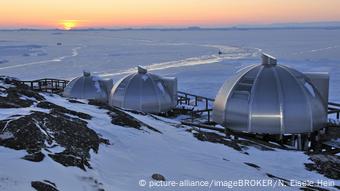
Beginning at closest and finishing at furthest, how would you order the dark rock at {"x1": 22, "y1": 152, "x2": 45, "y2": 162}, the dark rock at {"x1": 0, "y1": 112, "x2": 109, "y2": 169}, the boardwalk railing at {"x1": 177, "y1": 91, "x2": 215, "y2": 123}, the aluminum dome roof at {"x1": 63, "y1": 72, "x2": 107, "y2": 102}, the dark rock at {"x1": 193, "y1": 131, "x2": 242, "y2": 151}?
1. the dark rock at {"x1": 22, "y1": 152, "x2": 45, "y2": 162}
2. the dark rock at {"x1": 0, "y1": 112, "x2": 109, "y2": 169}
3. the dark rock at {"x1": 193, "y1": 131, "x2": 242, "y2": 151}
4. the boardwalk railing at {"x1": 177, "y1": 91, "x2": 215, "y2": 123}
5. the aluminum dome roof at {"x1": 63, "y1": 72, "x2": 107, "y2": 102}

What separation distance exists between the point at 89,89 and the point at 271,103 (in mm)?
13291

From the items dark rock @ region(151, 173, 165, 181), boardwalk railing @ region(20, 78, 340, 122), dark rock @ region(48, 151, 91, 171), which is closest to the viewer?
dark rock @ region(48, 151, 91, 171)

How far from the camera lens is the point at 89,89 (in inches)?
966

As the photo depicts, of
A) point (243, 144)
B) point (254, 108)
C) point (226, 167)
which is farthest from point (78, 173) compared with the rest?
point (254, 108)

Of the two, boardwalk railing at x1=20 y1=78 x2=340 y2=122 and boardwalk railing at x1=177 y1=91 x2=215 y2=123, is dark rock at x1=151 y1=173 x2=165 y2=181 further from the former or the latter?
boardwalk railing at x1=20 y1=78 x2=340 y2=122

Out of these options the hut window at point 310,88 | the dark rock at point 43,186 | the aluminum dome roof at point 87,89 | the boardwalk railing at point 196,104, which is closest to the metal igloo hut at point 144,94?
the boardwalk railing at point 196,104

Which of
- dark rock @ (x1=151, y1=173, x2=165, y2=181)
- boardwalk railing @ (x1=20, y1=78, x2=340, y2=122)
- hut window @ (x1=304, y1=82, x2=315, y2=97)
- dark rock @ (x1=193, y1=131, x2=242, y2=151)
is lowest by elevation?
boardwalk railing @ (x1=20, y1=78, x2=340, y2=122)

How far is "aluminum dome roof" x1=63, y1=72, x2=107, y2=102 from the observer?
24.4 meters

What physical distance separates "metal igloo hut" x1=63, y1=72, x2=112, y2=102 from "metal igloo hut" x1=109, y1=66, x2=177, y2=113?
3711 millimetres

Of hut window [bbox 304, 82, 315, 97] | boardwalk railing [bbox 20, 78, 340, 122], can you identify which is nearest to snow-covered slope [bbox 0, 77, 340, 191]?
hut window [bbox 304, 82, 315, 97]

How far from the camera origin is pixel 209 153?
976 cm

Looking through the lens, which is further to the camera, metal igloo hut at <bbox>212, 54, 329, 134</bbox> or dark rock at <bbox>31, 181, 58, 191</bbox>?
metal igloo hut at <bbox>212, 54, 329, 134</bbox>

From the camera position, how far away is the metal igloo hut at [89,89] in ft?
79.9

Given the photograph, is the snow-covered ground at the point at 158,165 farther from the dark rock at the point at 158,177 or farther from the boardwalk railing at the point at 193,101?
the boardwalk railing at the point at 193,101
